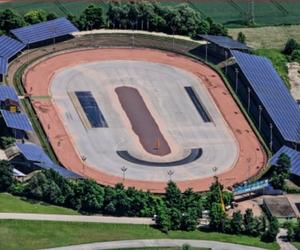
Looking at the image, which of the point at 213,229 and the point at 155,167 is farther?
the point at 155,167

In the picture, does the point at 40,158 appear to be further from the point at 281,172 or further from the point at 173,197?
the point at 281,172

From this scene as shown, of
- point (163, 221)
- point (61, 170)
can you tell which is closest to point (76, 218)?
point (163, 221)

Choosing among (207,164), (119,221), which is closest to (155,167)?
(207,164)

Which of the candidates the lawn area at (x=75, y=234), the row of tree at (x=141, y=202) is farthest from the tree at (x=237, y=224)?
the lawn area at (x=75, y=234)

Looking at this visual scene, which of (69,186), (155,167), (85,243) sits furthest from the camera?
(155,167)

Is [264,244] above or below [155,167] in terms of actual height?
below

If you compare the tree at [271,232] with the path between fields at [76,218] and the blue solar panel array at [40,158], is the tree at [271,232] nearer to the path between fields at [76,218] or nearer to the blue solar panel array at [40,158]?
the path between fields at [76,218]

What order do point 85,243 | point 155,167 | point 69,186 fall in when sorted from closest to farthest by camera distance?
point 85,243, point 69,186, point 155,167

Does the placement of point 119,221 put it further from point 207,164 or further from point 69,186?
point 207,164

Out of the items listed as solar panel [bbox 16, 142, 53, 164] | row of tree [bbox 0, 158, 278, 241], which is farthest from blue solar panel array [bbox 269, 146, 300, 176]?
solar panel [bbox 16, 142, 53, 164]
